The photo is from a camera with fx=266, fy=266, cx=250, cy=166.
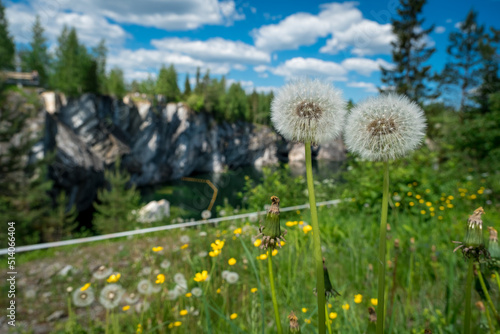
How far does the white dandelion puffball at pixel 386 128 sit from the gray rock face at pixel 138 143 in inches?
769

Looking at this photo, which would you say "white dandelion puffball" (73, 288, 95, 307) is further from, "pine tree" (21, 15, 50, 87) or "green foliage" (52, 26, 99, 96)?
"pine tree" (21, 15, 50, 87)

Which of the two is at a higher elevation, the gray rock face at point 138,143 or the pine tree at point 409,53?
the pine tree at point 409,53

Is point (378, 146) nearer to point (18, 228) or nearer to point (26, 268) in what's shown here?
point (26, 268)

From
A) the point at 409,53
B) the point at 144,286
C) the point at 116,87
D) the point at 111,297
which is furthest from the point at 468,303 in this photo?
the point at 116,87

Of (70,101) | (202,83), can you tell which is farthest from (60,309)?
(202,83)

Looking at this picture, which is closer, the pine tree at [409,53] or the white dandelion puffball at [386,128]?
the white dandelion puffball at [386,128]

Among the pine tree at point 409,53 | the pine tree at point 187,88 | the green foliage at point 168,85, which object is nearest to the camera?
the pine tree at point 409,53

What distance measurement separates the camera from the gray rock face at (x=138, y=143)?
28.6 metres

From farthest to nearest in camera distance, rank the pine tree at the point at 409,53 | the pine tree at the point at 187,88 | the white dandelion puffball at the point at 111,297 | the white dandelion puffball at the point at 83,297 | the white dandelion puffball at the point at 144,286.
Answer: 1. the pine tree at the point at 187,88
2. the pine tree at the point at 409,53
3. the white dandelion puffball at the point at 144,286
4. the white dandelion puffball at the point at 83,297
5. the white dandelion puffball at the point at 111,297

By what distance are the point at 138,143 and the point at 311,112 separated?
1809 inches

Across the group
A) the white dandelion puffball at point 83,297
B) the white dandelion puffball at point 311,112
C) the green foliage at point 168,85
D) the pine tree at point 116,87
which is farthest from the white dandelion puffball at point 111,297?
the green foliage at point 168,85

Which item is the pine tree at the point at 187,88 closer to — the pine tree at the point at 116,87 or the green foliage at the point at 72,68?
the pine tree at the point at 116,87

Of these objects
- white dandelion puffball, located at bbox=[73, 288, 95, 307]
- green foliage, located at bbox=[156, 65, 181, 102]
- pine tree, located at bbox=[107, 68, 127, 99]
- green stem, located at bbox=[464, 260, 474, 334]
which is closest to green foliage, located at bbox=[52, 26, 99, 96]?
pine tree, located at bbox=[107, 68, 127, 99]

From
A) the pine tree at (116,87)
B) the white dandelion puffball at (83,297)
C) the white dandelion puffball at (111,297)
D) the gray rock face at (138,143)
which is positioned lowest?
the gray rock face at (138,143)
